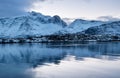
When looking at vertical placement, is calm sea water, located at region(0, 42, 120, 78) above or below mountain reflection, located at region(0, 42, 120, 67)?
above

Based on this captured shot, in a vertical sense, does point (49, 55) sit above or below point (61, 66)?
below

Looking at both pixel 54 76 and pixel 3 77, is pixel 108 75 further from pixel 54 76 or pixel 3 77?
pixel 3 77

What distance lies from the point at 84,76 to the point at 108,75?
2.73 m

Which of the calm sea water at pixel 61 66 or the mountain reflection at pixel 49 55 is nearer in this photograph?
the calm sea water at pixel 61 66

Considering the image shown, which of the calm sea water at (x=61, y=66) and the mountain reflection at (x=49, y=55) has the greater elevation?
the calm sea water at (x=61, y=66)

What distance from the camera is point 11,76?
82.3 ft

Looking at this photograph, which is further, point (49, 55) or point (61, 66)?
point (49, 55)

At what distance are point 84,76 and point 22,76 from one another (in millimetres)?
6492

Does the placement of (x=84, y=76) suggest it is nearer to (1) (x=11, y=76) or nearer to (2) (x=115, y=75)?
(2) (x=115, y=75)

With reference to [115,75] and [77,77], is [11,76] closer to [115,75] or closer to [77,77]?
[77,77]

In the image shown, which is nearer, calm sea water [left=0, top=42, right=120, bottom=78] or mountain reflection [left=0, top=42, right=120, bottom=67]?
calm sea water [left=0, top=42, right=120, bottom=78]

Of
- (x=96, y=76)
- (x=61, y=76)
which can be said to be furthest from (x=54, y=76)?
(x=96, y=76)

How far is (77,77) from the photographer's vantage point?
80.2 ft

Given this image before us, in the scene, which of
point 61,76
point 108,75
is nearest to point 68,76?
point 61,76
